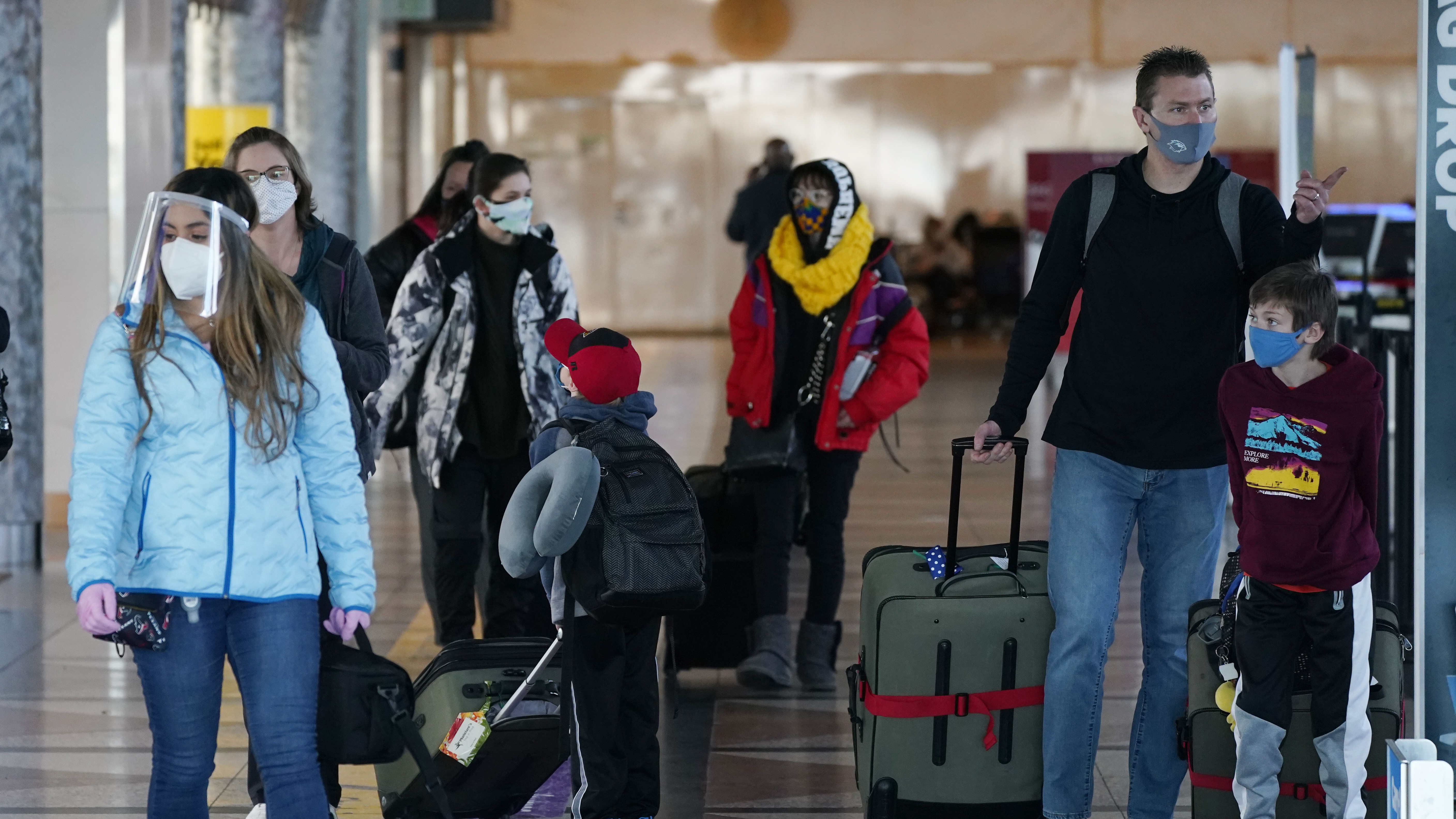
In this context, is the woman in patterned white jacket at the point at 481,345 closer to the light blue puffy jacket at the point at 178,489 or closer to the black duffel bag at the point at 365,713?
the black duffel bag at the point at 365,713

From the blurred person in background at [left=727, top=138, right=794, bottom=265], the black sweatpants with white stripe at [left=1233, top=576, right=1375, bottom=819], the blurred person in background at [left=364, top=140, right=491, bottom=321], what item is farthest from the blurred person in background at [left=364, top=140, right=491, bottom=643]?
the blurred person in background at [left=727, top=138, right=794, bottom=265]

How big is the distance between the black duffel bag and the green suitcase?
5.32ft

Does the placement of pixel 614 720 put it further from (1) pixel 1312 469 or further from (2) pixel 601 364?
(1) pixel 1312 469

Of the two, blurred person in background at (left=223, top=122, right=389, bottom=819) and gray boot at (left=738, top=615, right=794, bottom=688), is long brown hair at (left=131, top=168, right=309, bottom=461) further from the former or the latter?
gray boot at (left=738, top=615, right=794, bottom=688)

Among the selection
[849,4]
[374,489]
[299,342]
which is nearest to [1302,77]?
[299,342]

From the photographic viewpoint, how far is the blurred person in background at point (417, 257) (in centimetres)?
554

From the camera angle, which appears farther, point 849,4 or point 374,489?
point 849,4

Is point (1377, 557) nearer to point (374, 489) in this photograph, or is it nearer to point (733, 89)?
point (374, 489)

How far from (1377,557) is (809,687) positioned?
2.43m

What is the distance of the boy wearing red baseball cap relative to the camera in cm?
386

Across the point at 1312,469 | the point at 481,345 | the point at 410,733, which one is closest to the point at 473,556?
the point at 481,345

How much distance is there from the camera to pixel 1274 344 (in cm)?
347

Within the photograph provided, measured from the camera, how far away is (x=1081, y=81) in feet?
77.1

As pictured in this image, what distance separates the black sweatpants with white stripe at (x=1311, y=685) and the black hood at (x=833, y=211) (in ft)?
7.36
